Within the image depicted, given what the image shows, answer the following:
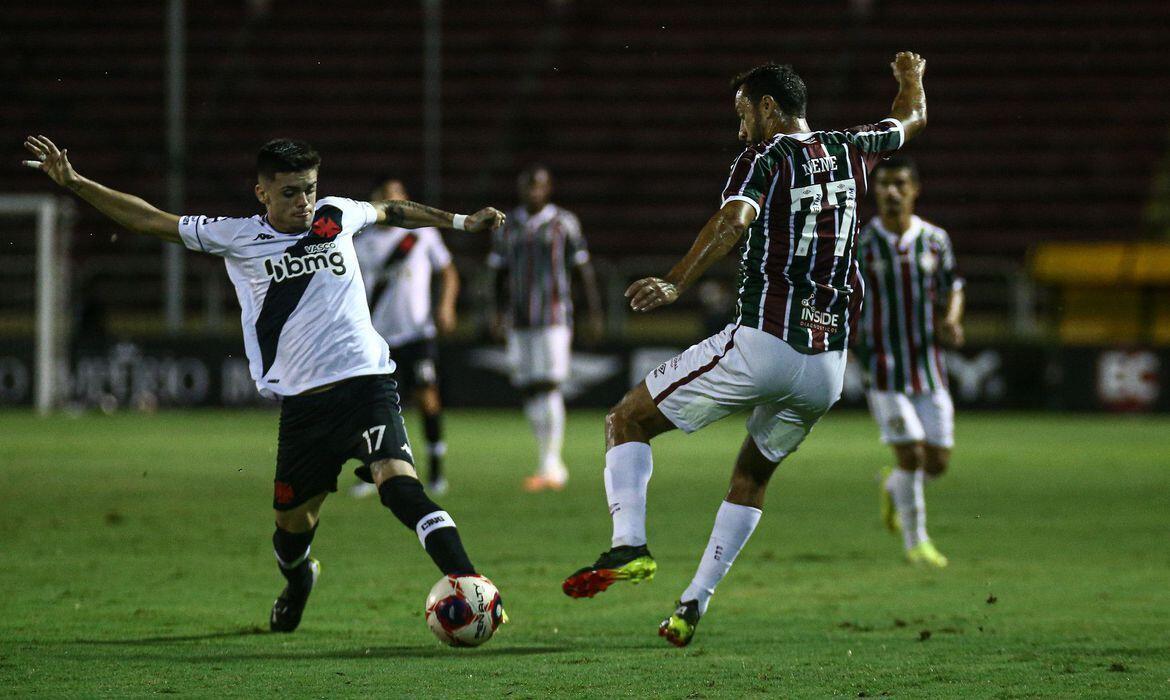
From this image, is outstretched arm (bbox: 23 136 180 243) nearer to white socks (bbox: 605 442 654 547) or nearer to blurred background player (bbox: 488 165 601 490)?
white socks (bbox: 605 442 654 547)

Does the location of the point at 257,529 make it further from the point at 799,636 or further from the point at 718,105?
the point at 718,105

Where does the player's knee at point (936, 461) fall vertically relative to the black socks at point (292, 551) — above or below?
below

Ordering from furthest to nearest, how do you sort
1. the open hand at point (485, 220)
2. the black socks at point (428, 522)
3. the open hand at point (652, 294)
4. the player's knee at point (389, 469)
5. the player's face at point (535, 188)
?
the player's face at point (535, 188) < the open hand at point (485, 220) < the player's knee at point (389, 469) < the black socks at point (428, 522) < the open hand at point (652, 294)

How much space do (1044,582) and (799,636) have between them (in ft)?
6.71

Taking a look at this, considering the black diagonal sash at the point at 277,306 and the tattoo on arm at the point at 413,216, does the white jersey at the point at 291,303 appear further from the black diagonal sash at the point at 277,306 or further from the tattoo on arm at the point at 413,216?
the tattoo on arm at the point at 413,216

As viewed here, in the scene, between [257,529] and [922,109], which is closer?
[922,109]

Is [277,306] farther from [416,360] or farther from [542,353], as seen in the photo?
[542,353]

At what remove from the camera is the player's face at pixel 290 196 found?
20.2ft

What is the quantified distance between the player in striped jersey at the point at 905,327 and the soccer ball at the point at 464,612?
12.8ft

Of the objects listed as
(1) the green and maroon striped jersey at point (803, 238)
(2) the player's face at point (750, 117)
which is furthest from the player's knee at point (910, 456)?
(2) the player's face at point (750, 117)

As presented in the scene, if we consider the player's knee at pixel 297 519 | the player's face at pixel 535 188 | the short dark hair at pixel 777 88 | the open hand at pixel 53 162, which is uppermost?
the short dark hair at pixel 777 88

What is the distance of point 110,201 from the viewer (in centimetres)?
606

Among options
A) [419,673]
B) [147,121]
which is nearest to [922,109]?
[419,673]

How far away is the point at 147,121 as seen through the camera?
29125 mm
